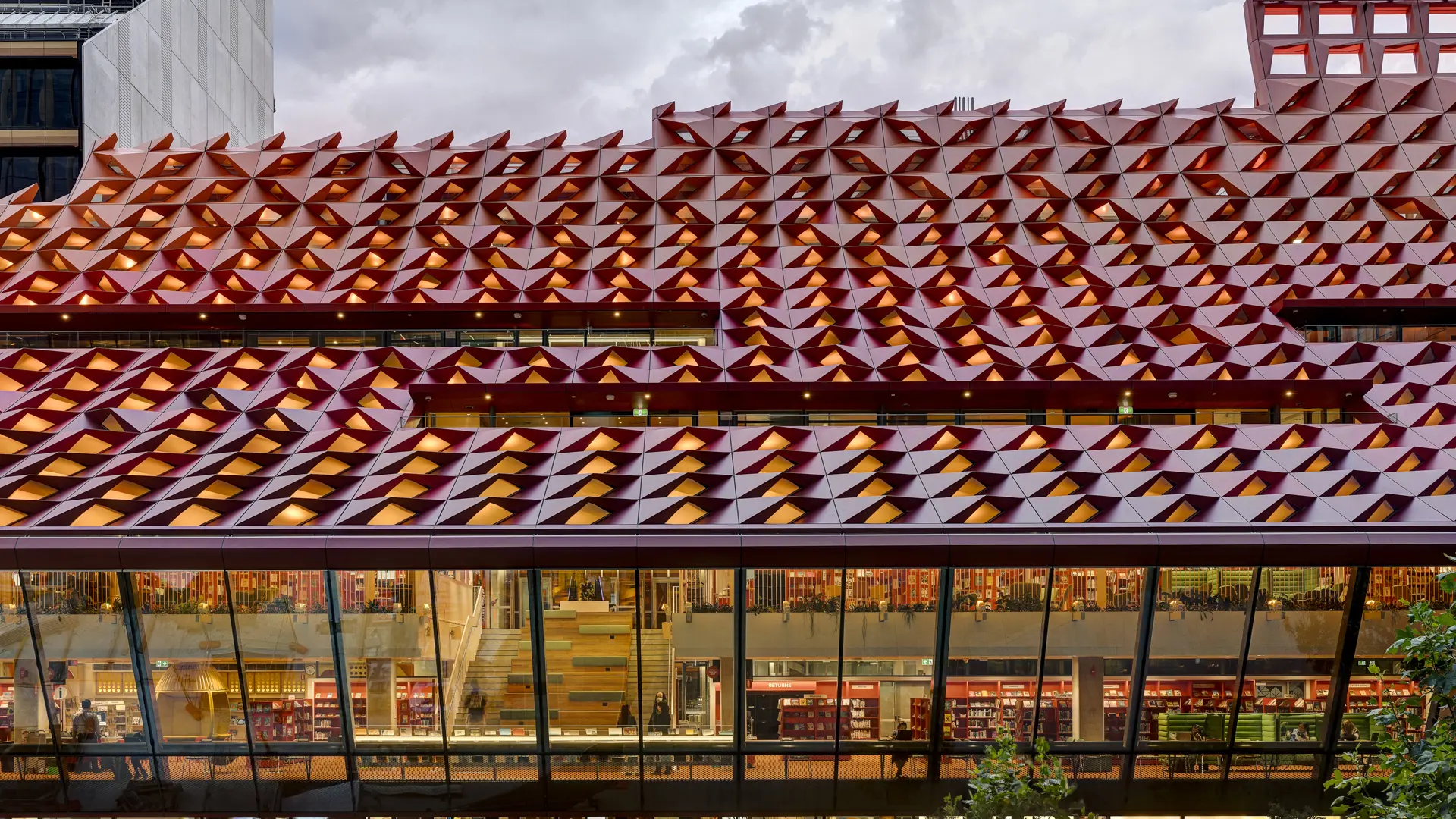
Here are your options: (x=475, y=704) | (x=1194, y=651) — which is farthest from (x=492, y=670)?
(x=1194, y=651)

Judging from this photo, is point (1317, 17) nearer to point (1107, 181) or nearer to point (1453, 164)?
point (1453, 164)

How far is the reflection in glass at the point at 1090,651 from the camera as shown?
64.7ft

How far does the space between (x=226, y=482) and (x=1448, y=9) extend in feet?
154

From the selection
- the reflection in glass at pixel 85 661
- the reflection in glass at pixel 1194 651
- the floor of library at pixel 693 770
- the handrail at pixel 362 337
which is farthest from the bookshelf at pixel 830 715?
the handrail at pixel 362 337

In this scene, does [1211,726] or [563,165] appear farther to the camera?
[563,165]

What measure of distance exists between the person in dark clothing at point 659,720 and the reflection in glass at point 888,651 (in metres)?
3.59

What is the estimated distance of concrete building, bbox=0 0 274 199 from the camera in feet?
157

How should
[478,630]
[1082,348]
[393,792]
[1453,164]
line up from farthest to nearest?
[1453,164] < [1082,348] < [393,792] < [478,630]

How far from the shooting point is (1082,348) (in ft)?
95.5

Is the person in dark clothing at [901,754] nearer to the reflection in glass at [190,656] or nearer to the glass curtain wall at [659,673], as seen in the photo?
the glass curtain wall at [659,673]

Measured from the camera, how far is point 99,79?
48.8 metres

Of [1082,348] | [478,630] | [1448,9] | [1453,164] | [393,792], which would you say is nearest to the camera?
[478,630]

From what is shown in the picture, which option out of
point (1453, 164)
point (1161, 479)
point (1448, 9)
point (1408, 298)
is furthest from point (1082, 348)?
point (1448, 9)

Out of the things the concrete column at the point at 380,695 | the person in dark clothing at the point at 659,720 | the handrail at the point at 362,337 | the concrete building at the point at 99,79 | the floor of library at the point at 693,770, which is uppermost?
the concrete building at the point at 99,79
